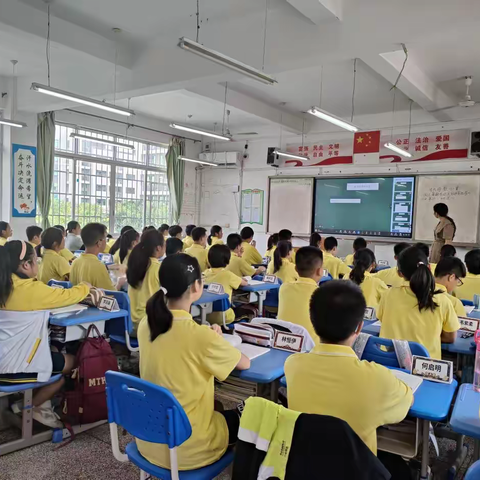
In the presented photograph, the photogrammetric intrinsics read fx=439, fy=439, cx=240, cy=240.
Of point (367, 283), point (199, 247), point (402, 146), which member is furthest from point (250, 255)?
point (402, 146)

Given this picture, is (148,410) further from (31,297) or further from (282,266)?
(282,266)

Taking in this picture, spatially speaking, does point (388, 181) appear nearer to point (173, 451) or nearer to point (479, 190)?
point (479, 190)

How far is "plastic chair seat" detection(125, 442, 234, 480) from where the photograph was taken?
1.54 m

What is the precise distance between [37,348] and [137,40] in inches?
170

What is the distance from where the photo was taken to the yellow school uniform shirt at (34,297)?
242cm

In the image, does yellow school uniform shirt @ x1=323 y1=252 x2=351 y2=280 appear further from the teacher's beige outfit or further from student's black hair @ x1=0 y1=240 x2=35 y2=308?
student's black hair @ x1=0 y1=240 x2=35 y2=308

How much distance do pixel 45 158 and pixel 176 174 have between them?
10.1 feet

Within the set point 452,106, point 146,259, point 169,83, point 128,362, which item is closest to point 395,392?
point 146,259

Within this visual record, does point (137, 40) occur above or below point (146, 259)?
Result: above

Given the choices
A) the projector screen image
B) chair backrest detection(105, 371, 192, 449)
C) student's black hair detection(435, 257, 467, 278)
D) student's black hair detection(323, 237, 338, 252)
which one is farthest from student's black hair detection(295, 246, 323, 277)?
the projector screen image

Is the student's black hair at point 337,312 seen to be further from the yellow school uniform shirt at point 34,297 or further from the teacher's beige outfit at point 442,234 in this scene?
the teacher's beige outfit at point 442,234

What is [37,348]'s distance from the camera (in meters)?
2.39

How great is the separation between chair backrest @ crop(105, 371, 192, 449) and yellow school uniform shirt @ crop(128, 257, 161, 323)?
1723 mm

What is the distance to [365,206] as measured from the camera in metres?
8.57
